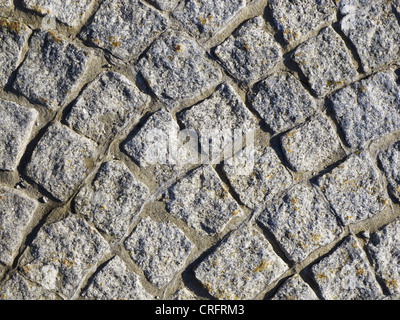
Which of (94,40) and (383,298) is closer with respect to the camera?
(94,40)

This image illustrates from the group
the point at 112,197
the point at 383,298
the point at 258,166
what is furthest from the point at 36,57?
the point at 383,298

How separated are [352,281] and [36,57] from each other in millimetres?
1905

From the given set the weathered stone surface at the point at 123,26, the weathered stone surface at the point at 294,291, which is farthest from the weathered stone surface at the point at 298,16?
the weathered stone surface at the point at 294,291

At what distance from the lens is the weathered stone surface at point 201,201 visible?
1860 millimetres

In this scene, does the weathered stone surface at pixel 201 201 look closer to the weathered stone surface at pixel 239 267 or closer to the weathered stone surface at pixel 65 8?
the weathered stone surface at pixel 239 267

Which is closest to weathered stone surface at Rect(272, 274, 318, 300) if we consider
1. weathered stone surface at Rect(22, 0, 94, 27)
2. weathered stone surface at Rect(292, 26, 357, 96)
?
weathered stone surface at Rect(292, 26, 357, 96)

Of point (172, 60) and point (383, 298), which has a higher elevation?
point (172, 60)

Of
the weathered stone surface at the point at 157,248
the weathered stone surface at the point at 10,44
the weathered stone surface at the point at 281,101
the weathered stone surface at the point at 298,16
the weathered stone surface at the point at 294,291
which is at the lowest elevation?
the weathered stone surface at the point at 294,291

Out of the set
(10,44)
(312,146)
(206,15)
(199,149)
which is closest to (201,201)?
(199,149)

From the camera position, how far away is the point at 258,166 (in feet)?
6.21

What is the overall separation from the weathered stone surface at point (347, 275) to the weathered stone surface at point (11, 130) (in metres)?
1.58
